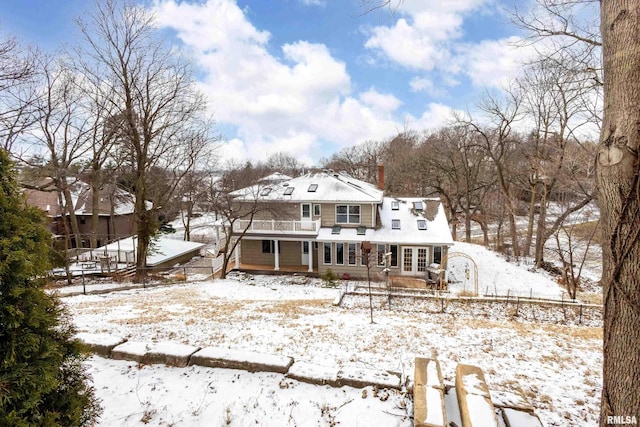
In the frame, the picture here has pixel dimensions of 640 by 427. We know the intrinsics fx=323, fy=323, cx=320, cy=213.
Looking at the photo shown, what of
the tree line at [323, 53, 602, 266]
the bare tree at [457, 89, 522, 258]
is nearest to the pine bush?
the tree line at [323, 53, 602, 266]

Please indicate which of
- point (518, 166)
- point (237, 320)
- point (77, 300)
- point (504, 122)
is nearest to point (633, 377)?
point (237, 320)

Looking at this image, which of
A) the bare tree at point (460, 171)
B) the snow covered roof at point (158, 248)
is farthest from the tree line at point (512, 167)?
the snow covered roof at point (158, 248)

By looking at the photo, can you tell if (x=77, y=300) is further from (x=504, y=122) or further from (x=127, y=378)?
(x=504, y=122)

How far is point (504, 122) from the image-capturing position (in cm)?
2225

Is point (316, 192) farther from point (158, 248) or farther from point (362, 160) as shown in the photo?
point (362, 160)

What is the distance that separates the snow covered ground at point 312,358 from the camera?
352cm

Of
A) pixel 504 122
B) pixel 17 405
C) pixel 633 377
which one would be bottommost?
pixel 17 405

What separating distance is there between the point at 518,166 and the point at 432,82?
15.6 m

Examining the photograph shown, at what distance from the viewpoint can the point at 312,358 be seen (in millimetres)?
5117

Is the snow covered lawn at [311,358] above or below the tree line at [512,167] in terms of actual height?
below

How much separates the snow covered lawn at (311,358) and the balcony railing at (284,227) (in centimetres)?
895

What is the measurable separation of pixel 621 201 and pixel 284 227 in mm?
17807

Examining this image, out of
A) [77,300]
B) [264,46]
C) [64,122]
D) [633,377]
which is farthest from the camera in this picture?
[64,122]

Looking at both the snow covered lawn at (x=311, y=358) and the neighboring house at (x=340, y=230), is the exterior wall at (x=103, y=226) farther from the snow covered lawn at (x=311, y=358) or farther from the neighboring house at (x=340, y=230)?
the snow covered lawn at (x=311, y=358)
